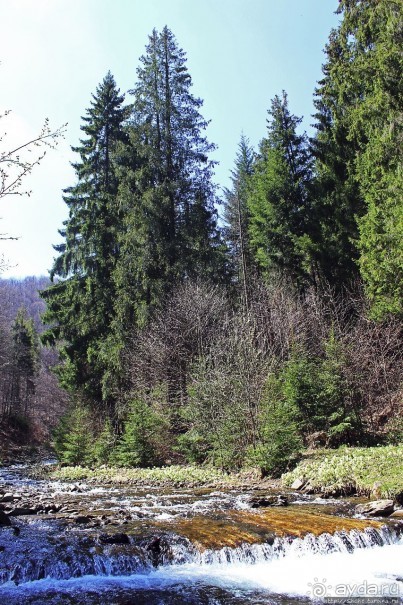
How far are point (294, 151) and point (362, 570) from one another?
75.0 ft

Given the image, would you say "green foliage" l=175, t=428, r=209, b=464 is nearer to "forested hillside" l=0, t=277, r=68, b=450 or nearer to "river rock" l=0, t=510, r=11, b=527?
"river rock" l=0, t=510, r=11, b=527

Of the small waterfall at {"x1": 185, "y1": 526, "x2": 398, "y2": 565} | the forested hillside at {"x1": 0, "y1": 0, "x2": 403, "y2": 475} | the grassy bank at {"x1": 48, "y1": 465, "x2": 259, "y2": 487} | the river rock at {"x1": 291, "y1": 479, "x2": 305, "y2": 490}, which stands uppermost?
the forested hillside at {"x1": 0, "y1": 0, "x2": 403, "y2": 475}

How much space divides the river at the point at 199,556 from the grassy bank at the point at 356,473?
1.39 m

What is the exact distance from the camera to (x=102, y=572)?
655 centimetres

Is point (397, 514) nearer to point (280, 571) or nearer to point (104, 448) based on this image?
point (280, 571)

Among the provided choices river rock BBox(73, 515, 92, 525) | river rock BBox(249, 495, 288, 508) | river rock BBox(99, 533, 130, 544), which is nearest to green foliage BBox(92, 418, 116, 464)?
river rock BBox(249, 495, 288, 508)

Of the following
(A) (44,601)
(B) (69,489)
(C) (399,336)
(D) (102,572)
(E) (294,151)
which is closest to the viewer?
(A) (44,601)

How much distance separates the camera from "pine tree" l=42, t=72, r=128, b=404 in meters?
23.3

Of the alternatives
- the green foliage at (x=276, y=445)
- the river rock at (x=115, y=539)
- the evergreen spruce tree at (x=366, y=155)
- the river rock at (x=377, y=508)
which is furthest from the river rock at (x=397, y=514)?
the evergreen spruce tree at (x=366, y=155)

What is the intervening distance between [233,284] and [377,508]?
21.8 meters

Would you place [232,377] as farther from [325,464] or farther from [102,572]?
[102,572]

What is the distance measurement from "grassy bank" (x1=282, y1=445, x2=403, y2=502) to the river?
54.7 inches

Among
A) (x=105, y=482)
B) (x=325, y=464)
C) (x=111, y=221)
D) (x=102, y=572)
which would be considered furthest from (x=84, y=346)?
(x=102, y=572)

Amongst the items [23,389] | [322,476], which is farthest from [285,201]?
[23,389]
